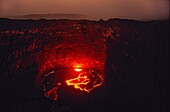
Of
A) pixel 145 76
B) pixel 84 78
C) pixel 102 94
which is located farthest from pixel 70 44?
pixel 145 76

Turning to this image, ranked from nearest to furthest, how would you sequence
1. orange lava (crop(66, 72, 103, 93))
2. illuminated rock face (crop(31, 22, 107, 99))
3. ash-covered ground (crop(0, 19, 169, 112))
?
ash-covered ground (crop(0, 19, 169, 112)), illuminated rock face (crop(31, 22, 107, 99)), orange lava (crop(66, 72, 103, 93))

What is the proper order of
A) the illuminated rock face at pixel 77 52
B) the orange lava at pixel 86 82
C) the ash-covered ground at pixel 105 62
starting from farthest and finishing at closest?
the orange lava at pixel 86 82 < the illuminated rock face at pixel 77 52 < the ash-covered ground at pixel 105 62

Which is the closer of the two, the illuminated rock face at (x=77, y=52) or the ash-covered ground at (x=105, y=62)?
the ash-covered ground at (x=105, y=62)

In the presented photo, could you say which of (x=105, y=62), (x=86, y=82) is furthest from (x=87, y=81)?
(x=105, y=62)

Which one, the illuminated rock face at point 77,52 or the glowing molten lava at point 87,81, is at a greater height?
the illuminated rock face at point 77,52

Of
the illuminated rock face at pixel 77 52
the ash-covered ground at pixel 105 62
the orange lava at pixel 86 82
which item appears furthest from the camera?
the orange lava at pixel 86 82

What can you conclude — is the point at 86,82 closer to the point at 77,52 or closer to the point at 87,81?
the point at 87,81
